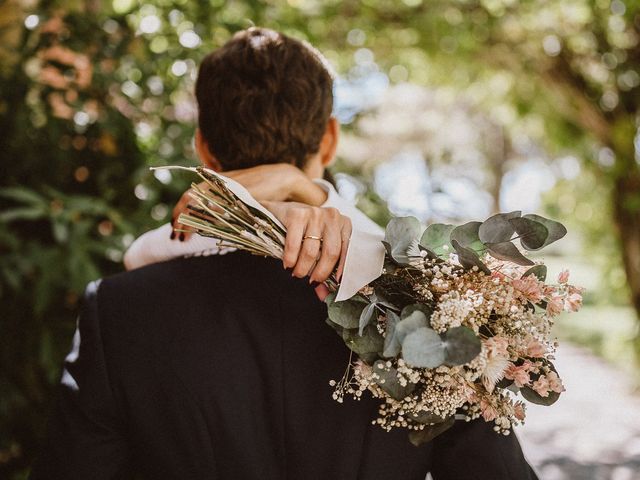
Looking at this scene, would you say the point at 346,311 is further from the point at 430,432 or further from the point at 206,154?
the point at 206,154

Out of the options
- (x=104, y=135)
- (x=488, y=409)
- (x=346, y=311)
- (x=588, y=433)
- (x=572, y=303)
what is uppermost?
(x=104, y=135)

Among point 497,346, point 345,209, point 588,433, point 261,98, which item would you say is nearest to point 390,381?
point 497,346

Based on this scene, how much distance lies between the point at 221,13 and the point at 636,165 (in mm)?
3855

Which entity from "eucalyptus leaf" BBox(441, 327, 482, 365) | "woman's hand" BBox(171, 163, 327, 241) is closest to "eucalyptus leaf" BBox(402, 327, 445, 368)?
"eucalyptus leaf" BBox(441, 327, 482, 365)

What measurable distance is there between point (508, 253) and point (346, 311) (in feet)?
0.97

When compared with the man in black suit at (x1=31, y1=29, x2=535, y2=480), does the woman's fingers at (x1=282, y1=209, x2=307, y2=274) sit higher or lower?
higher

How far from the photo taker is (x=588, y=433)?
4.71 metres

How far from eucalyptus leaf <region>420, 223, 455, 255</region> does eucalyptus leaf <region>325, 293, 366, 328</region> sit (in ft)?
0.52

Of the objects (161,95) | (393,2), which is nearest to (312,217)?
(161,95)

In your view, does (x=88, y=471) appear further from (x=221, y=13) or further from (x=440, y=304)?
(x=221, y=13)

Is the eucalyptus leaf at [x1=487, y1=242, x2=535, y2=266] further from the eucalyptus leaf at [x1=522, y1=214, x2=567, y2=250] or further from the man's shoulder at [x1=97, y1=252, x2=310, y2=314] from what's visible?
the man's shoulder at [x1=97, y1=252, x2=310, y2=314]

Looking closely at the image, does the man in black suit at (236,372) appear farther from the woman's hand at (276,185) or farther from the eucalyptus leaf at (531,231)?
the eucalyptus leaf at (531,231)

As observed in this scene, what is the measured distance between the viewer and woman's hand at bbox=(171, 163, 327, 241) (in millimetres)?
1248

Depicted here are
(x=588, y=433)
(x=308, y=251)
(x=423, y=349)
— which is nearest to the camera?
(x=423, y=349)
